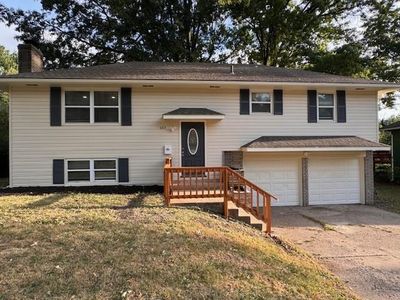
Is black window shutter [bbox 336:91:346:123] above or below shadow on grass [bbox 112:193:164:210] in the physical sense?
above

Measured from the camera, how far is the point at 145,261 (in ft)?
18.2

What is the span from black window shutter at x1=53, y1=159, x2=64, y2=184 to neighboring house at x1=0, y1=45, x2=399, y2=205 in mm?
33

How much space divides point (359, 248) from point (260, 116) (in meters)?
7.13

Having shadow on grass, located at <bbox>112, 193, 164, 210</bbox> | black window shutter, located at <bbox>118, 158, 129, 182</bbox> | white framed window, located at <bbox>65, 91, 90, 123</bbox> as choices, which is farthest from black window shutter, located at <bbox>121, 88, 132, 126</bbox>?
shadow on grass, located at <bbox>112, 193, 164, 210</bbox>

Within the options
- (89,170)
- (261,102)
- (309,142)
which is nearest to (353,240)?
(309,142)

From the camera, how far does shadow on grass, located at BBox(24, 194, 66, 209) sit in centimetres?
948

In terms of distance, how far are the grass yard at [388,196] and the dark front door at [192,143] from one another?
723 cm

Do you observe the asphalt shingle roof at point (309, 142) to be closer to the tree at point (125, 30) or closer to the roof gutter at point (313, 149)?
the roof gutter at point (313, 149)

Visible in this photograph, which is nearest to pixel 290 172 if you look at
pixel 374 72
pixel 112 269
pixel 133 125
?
pixel 133 125

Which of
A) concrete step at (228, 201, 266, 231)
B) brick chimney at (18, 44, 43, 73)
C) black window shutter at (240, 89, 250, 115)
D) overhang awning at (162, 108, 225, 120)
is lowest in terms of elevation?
concrete step at (228, 201, 266, 231)

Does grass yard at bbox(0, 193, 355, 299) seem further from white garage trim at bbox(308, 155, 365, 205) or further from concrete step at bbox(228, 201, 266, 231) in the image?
white garage trim at bbox(308, 155, 365, 205)

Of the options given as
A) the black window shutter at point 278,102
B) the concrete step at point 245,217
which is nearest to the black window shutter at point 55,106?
the concrete step at point 245,217

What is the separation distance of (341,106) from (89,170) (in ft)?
33.1

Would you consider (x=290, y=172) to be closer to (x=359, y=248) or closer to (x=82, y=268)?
(x=359, y=248)
